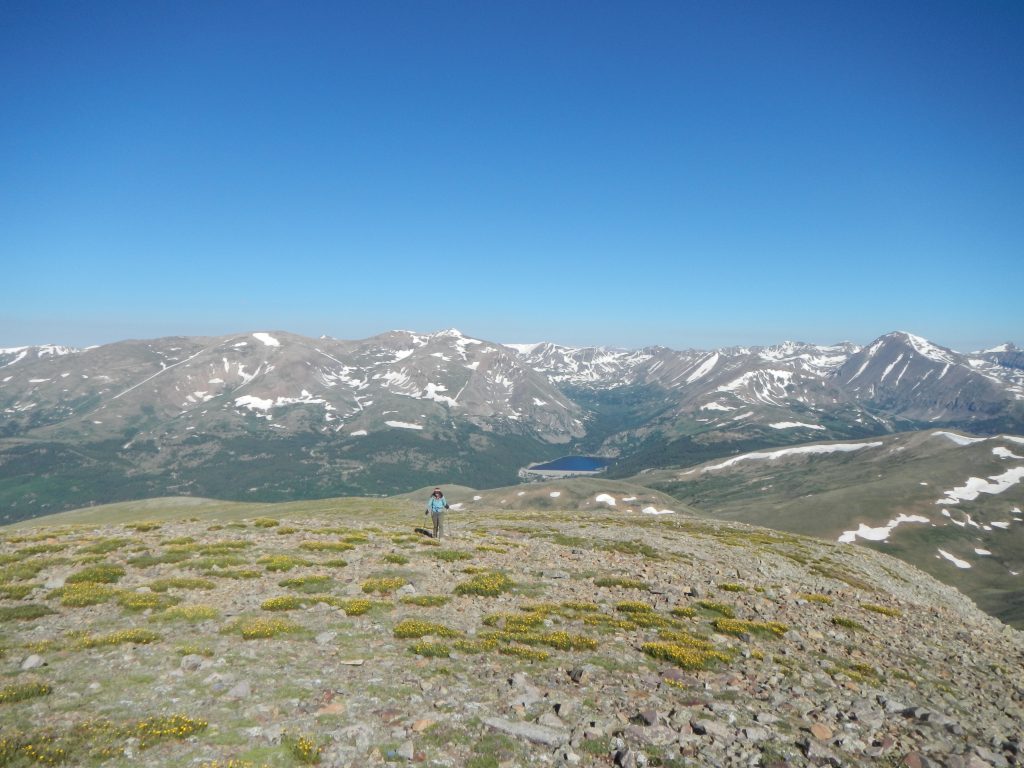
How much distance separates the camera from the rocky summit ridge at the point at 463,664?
1239cm

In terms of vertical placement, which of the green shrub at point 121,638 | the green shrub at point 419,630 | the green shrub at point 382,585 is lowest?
the green shrub at point 382,585

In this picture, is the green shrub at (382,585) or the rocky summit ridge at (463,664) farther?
the green shrub at (382,585)

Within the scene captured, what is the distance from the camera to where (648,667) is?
1805 cm

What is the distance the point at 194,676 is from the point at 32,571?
17.8 m

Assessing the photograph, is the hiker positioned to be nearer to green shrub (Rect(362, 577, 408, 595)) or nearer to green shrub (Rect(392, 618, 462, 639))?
green shrub (Rect(362, 577, 408, 595))

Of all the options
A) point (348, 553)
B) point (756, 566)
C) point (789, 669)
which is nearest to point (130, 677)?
point (348, 553)

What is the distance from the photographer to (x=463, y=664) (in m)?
17.1

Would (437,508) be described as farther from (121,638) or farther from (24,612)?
(24,612)

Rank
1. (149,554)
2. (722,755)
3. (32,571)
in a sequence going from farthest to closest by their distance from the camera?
(149,554)
(32,571)
(722,755)

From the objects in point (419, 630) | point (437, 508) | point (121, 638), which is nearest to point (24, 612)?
point (121, 638)

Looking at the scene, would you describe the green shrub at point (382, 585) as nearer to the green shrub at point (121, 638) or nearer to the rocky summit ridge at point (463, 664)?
the rocky summit ridge at point (463, 664)

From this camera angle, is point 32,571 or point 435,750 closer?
point 435,750

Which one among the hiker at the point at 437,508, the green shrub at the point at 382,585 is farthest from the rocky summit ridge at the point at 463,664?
the hiker at the point at 437,508

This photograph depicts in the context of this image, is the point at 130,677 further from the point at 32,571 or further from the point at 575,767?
the point at 32,571
